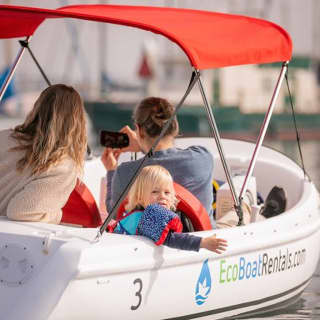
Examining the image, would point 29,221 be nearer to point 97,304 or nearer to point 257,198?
point 97,304

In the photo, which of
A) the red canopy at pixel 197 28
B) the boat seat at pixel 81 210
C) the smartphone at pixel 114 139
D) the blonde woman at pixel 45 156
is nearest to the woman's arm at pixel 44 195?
the blonde woman at pixel 45 156

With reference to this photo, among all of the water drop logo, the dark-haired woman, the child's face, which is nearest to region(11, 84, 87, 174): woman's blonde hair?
the child's face

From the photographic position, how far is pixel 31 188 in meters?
5.69

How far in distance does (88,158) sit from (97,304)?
314 cm

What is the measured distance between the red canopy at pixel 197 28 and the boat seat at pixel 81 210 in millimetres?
1062

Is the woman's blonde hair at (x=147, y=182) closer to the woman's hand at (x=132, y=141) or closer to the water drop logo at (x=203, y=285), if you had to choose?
the water drop logo at (x=203, y=285)

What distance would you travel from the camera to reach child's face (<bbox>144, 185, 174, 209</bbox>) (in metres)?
5.82

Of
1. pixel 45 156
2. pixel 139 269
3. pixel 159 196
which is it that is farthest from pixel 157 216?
pixel 45 156

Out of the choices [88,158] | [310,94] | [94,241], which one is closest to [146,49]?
[310,94]

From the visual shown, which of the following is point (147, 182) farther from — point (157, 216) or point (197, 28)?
point (197, 28)

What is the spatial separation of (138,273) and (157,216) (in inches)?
12.7

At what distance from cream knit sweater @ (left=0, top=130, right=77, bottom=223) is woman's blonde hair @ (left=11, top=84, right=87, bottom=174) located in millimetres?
45

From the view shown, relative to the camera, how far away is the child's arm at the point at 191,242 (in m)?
5.66

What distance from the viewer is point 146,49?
50.5 metres
